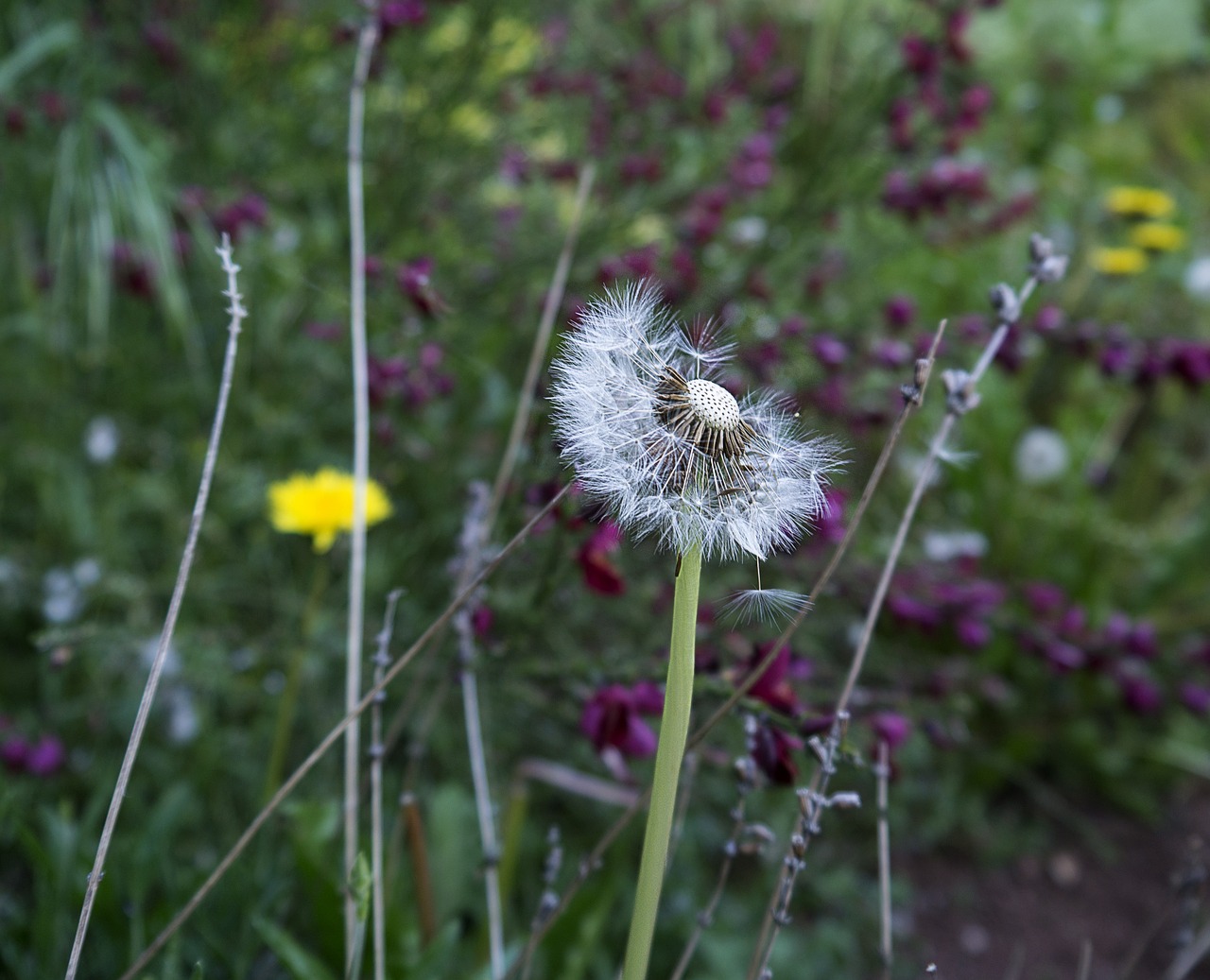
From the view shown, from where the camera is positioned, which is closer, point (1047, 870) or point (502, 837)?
point (502, 837)

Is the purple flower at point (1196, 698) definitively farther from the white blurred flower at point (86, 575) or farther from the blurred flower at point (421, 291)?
the white blurred flower at point (86, 575)

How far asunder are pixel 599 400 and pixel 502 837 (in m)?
0.86

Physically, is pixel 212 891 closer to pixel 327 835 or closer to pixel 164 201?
pixel 327 835

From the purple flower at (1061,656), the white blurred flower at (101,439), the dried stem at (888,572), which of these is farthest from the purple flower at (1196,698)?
the white blurred flower at (101,439)

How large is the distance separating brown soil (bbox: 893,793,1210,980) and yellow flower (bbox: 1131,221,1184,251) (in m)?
1.82

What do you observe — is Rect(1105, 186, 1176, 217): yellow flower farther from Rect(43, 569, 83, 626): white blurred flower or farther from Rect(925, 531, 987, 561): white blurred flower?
Rect(43, 569, 83, 626): white blurred flower

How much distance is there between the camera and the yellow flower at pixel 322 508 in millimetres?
1441

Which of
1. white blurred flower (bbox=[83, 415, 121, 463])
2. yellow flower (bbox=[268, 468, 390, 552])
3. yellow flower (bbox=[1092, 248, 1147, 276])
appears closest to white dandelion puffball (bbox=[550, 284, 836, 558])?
yellow flower (bbox=[268, 468, 390, 552])

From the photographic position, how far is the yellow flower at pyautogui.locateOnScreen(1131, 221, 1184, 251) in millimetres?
3152

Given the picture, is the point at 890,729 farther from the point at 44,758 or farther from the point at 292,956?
the point at 44,758

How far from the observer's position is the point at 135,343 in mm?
2164

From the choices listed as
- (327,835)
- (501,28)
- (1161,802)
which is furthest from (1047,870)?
(501,28)

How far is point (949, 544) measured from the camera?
2.08 m

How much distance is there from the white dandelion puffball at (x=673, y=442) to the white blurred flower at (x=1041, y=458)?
6.96 ft
